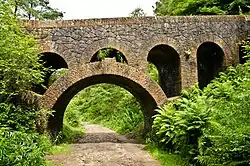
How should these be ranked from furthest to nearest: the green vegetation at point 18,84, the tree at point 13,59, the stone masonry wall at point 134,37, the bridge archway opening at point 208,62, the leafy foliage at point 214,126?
the bridge archway opening at point 208,62 → the stone masonry wall at point 134,37 → the tree at point 13,59 → the green vegetation at point 18,84 → the leafy foliage at point 214,126

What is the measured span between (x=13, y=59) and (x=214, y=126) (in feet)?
19.1

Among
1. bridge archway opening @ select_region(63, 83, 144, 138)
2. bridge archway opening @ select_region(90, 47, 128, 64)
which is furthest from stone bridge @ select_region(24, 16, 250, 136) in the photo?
bridge archway opening @ select_region(63, 83, 144, 138)

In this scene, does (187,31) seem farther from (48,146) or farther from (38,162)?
(38,162)

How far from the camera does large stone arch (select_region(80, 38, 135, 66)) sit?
1580 centimetres

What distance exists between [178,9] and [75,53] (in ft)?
30.2

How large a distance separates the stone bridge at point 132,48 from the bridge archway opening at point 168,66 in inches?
1.6

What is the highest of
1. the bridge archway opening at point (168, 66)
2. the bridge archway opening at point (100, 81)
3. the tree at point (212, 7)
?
the tree at point (212, 7)

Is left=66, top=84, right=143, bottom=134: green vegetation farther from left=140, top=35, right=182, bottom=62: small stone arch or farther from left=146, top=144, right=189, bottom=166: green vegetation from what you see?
left=146, top=144, right=189, bottom=166: green vegetation

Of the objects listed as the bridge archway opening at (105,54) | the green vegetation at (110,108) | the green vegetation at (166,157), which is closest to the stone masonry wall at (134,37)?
the bridge archway opening at (105,54)

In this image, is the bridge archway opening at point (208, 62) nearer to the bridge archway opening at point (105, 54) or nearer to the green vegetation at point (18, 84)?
the bridge archway opening at point (105, 54)

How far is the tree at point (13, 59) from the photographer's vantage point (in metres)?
11.0

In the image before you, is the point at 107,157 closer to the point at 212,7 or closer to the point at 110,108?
the point at 212,7

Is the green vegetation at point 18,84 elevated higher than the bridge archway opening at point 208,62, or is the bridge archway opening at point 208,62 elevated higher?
the bridge archway opening at point 208,62

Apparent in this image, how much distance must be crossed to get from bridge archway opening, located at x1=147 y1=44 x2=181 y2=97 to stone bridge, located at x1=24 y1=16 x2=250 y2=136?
1.6 inches
